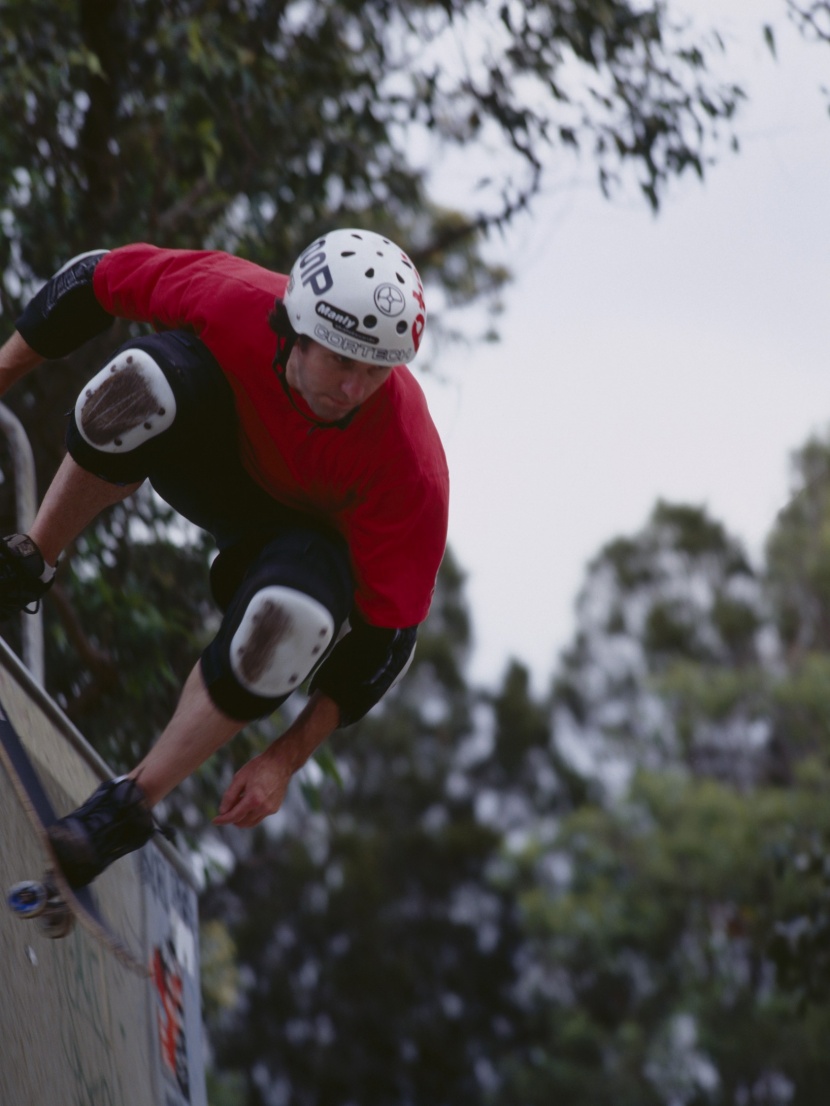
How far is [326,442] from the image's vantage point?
2.39m

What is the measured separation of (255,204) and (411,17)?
1.22 m

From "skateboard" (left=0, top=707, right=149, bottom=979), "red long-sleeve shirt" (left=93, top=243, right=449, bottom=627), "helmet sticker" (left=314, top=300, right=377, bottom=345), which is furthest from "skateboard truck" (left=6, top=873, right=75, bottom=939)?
"helmet sticker" (left=314, top=300, right=377, bottom=345)

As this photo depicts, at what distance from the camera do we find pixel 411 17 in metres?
5.89

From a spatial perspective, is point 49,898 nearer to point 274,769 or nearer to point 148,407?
point 274,769

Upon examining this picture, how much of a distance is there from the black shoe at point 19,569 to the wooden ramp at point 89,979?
12 cm

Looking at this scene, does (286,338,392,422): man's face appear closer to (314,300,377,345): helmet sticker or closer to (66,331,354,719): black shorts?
(314,300,377,345): helmet sticker

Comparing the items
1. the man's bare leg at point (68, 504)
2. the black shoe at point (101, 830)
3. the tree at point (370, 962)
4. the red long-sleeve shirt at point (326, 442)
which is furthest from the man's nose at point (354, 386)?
the tree at point (370, 962)

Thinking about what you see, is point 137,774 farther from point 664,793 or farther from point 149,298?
point 664,793

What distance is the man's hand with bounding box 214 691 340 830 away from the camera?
2443 millimetres

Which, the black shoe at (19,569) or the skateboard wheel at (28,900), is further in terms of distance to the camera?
the black shoe at (19,569)

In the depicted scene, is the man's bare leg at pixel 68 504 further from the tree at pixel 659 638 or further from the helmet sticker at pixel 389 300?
the tree at pixel 659 638

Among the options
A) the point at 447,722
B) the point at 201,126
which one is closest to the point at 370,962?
the point at 447,722

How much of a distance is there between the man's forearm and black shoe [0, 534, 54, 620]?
1.01 ft

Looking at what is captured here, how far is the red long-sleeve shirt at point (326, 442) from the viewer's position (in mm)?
2396
